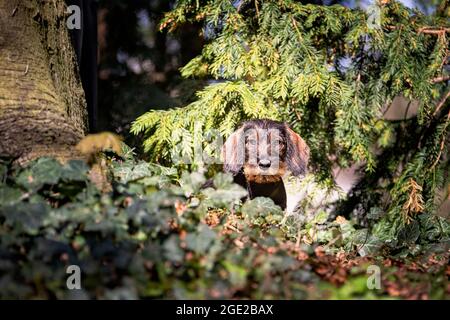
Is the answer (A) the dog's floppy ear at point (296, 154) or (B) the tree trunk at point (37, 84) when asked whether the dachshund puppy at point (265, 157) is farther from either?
(B) the tree trunk at point (37, 84)

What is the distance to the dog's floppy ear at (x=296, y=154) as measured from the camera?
4934 mm

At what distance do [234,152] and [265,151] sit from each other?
33 centimetres

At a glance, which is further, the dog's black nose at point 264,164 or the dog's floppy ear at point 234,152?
the dog's black nose at point 264,164

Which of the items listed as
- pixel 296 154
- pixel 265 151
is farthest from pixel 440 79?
pixel 265 151

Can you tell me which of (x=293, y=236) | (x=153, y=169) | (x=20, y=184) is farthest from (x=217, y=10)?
(x=20, y=184)

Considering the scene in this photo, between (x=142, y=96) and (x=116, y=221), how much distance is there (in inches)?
185

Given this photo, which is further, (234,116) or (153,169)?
(234,116)

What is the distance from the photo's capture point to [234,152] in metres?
4.82

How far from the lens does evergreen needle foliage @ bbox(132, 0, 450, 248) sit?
14.5ft

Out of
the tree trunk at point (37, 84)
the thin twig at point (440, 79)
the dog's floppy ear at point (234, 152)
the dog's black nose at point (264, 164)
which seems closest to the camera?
the tree trunk at point (37, 84)

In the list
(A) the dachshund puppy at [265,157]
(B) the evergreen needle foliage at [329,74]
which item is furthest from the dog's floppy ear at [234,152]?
(B) the evergreen needle foliage at [329,74]

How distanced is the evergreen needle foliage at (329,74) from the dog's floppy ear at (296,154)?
0.22m
